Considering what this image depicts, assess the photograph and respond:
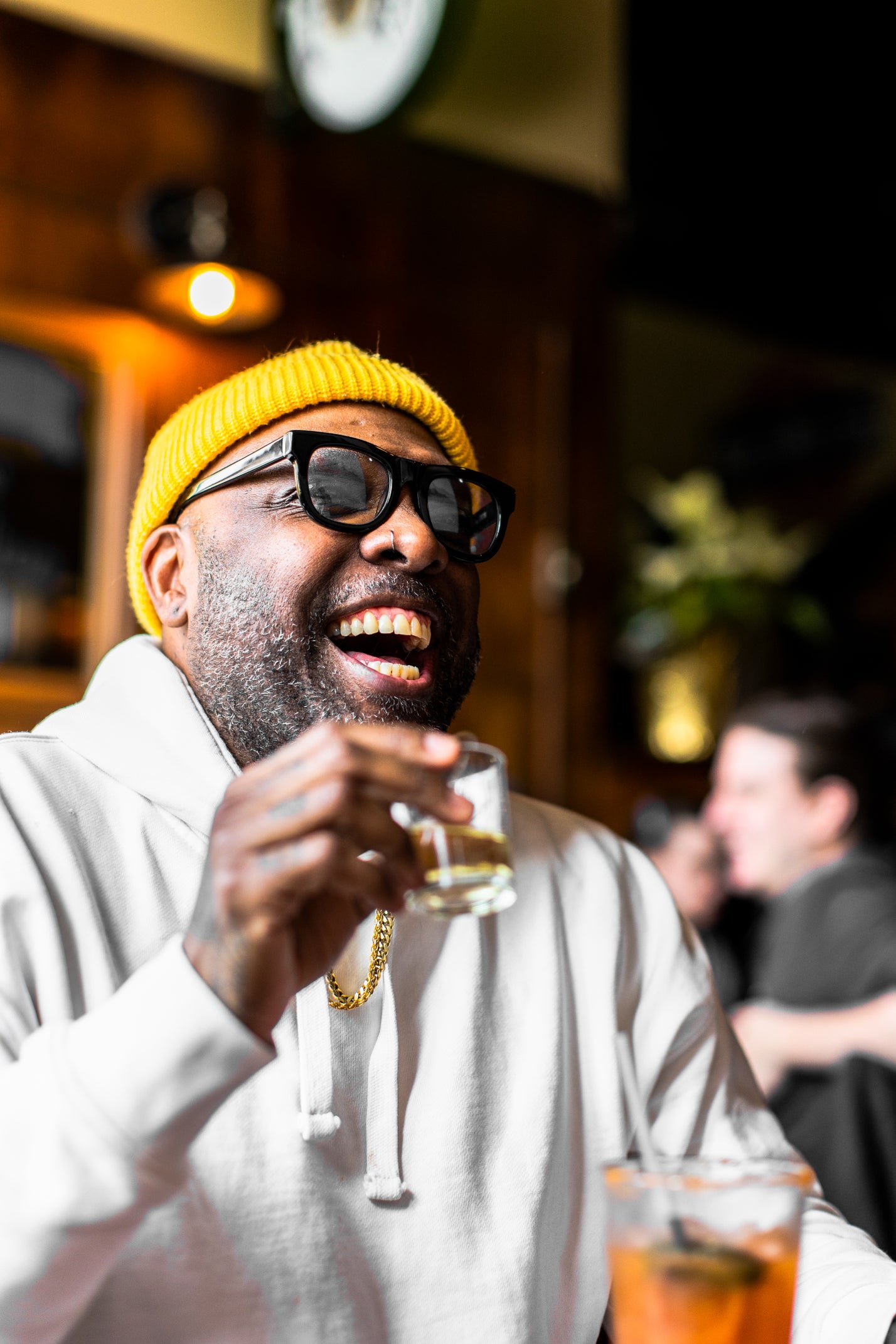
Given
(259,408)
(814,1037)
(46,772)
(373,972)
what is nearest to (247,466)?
(259,408)

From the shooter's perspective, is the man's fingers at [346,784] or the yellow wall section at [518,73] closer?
the man's fingers at [346,784]

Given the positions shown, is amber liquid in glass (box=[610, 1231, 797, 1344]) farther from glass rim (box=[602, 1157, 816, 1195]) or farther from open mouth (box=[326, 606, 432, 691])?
open mouth (box=[326, 606, 432, 691])

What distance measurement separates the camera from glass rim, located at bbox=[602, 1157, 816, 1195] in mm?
642

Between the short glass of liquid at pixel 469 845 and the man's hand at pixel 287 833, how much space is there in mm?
16

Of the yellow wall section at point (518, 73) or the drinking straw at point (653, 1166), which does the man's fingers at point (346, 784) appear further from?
the yellow wall section at point (518, 73)

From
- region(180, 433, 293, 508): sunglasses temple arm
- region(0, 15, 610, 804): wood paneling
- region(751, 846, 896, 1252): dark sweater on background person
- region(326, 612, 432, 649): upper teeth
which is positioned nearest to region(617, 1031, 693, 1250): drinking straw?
region(326, 612, 432, 649): upper teeth

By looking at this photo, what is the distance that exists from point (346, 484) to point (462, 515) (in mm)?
116

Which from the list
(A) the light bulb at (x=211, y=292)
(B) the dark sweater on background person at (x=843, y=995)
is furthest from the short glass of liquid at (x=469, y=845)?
(A) the light bulb at (x=211, y=292)

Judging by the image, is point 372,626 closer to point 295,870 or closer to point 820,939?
point 295,870

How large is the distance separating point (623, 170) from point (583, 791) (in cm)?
177

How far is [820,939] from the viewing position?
2.41m

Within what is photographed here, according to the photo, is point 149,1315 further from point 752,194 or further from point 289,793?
point 752,194

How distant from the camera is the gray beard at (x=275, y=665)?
1030 millimetres

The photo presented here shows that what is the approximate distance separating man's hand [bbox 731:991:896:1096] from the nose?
4.24 feet
